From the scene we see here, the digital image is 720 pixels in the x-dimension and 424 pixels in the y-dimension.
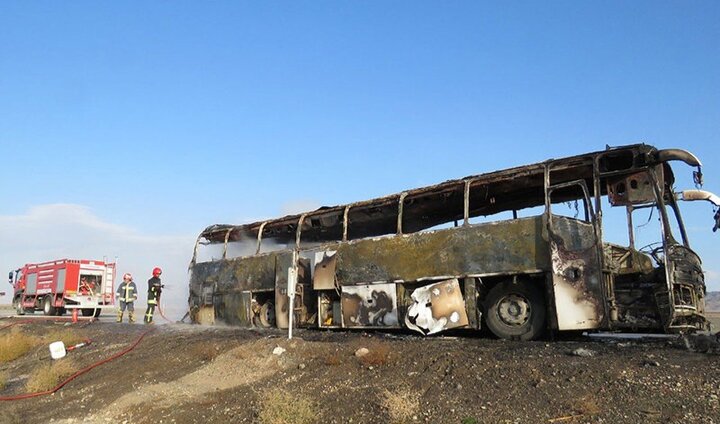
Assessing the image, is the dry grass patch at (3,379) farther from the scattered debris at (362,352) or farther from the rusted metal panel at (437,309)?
the rusted metal panel at (437,309)

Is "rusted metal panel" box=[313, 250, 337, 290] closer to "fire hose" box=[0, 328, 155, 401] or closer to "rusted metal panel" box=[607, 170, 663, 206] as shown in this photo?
"fire hose" box=[0, 328, 155, 401]

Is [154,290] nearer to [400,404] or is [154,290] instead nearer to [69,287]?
[69,287]

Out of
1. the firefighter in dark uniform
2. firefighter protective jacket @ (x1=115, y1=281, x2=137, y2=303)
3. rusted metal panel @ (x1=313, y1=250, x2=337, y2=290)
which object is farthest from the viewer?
firefighter protective jacket @ (x1=115, y1=281, x2=137, y2=303)

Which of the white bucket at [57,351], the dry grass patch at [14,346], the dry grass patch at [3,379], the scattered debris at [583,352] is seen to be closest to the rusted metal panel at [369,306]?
the scattered debris at [583,352]

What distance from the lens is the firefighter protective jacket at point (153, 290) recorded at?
17.8 meters

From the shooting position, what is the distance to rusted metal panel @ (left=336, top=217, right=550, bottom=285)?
8.47 metres

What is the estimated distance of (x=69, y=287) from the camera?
25.5 m

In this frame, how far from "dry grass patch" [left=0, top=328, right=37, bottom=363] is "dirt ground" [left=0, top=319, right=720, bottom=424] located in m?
4.25

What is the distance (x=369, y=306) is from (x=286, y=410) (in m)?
4.89

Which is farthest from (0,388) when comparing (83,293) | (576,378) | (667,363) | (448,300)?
(83,293)

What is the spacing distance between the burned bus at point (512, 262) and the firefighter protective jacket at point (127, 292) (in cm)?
855

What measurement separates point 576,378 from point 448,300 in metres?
3.69

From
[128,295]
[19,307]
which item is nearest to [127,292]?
[128,295]

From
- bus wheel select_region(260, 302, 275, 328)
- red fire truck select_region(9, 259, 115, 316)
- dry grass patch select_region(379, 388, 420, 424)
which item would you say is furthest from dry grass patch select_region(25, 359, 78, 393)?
red fire truck select_region(9, 259, 115, 316)
